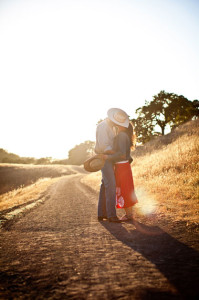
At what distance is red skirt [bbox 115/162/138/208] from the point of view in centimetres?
385

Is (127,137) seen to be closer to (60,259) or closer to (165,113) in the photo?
(60,259)

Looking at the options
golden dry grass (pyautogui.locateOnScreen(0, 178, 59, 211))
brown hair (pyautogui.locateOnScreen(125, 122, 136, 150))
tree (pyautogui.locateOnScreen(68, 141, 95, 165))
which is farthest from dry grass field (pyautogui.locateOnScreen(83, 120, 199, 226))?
tree (pyautogui.locateOnScreen(68, 141, 95, 165))

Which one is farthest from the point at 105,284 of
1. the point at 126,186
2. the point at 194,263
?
the point at 126,186

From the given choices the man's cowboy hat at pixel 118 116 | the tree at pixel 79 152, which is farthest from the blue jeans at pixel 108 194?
the tree at pixel 79 152

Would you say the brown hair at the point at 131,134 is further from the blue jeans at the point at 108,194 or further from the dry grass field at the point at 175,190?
the dry grass field at the point at 175,190

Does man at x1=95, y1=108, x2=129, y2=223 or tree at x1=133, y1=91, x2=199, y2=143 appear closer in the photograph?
man at x1=95, y1=108, x2=129, y2=223

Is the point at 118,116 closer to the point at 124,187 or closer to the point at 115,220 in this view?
the point at 124,187

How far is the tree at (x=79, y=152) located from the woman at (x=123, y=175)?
250 feet

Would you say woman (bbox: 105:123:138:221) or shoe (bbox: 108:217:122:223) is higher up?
woman (bbox: 105:123:138:221)

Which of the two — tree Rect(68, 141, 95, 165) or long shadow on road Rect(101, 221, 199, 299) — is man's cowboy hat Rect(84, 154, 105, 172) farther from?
tree Rect(68, 141, 95, 165)

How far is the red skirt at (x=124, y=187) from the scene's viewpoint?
385cm

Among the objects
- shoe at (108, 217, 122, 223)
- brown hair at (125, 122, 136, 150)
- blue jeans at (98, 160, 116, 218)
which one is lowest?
shoe at (108, 217, 122, 223)

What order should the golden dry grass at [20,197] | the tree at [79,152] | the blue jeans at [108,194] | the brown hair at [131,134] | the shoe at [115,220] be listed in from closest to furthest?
the shoe at [115,220]
the blue jeans at [108,194]
the brown hair at [131,134]
the golden dry grass at [20,197]
the tree at [79,152]

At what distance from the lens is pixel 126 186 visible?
13.0 ft
